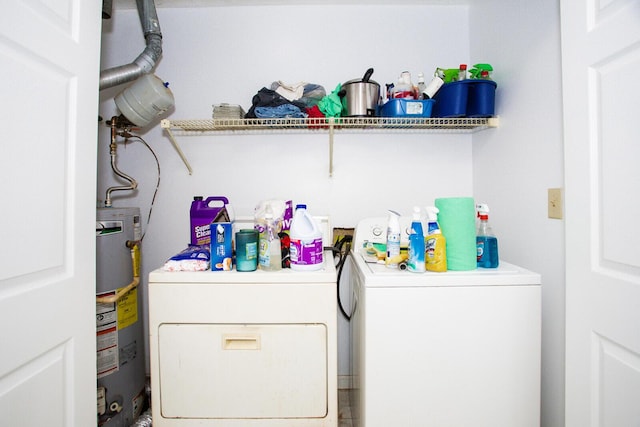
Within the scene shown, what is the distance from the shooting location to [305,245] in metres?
1.22

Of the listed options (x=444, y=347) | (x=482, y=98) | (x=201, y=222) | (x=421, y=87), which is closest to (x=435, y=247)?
(x=444, y=347)

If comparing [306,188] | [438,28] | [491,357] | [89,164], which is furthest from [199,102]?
[491,357]

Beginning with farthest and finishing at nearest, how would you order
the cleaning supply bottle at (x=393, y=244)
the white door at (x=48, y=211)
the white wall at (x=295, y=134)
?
the white wall at (x=295, y=134) < the cleaning supply bottle at (x=393, y=244) < the white door at (x=48, y=211)

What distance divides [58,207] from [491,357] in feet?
5.43

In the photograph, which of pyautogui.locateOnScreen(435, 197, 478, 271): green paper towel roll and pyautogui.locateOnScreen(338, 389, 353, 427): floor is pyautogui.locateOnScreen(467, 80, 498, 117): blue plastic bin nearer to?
pyautogui.locateOnScreen(435, 197, 478, 271): green paper towel roll

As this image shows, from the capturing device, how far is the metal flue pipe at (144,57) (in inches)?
64.5

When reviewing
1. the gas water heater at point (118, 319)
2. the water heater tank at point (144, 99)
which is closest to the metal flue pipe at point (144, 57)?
the water heater tank at point (144, 99)

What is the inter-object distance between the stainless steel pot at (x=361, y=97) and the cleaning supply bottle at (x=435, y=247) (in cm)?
73

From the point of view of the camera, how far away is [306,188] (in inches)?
75.8

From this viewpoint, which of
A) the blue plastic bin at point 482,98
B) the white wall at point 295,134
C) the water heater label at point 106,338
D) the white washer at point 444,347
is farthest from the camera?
the white wall at point 295,134

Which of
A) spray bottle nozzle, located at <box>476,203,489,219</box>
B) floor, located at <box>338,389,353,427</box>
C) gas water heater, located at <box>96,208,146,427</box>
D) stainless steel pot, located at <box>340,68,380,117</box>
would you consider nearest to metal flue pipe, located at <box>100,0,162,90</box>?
gas water heater, located at <box>96,208,146,427</box>

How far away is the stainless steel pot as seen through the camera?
1.58 m

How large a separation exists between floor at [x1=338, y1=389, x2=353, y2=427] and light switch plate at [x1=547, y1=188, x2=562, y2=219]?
1.55 m

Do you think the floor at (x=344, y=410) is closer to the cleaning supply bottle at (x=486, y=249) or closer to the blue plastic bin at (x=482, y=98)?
the cleaning supply bottle at (x=486, y=249)
